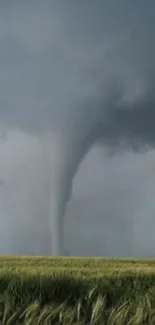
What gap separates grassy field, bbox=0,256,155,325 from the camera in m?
11.0

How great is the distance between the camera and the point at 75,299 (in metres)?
12.8

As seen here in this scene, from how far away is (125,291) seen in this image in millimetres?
13680

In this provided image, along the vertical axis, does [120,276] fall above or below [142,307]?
above

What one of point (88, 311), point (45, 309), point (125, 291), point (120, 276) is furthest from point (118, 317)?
point (120, 276)

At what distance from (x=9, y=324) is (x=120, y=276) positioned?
4.73 metres

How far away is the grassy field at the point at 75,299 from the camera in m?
11.0

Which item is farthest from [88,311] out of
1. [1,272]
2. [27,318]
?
[1,272]

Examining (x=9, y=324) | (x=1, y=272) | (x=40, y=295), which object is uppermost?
(x=1, y=272)

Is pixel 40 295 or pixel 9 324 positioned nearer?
pixel 9 324

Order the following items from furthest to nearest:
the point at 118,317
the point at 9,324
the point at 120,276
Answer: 1. the point at 120,276
2. the point at 118,317
3. the point at 9,324

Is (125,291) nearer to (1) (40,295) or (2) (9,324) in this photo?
(1) (40,295)

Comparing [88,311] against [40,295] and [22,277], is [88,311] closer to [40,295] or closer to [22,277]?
[40,295]

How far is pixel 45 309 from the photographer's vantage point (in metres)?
10.9

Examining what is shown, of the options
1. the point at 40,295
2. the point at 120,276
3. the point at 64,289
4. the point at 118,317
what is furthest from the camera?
the point at 120,276
